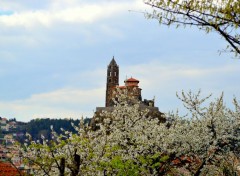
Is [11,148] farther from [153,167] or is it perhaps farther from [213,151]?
[213,151]

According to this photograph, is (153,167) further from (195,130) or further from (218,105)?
(218,105)

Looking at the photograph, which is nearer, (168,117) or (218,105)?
(218,105)

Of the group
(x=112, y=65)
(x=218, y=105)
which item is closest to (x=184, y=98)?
(x=218, y=105)

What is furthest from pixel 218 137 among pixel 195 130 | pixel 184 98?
pixel 184 98

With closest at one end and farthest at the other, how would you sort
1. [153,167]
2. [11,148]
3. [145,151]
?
[11,148], [153,167], [145,151]

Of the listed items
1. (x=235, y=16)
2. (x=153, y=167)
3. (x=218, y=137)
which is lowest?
(x=153, y=167)

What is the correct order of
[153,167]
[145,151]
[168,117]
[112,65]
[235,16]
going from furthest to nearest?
[112,65] < [168,117] < [145,151] < [153,167] < [235,16]

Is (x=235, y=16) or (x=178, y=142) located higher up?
(x=235, y=16)

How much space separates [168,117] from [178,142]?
1.90 m

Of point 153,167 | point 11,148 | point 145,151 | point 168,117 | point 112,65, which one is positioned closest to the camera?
point 11,148

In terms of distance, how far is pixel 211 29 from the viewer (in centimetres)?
870

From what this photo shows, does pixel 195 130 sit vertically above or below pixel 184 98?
below

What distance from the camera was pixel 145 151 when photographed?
1546 centimetres

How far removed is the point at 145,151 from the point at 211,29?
7692mm
